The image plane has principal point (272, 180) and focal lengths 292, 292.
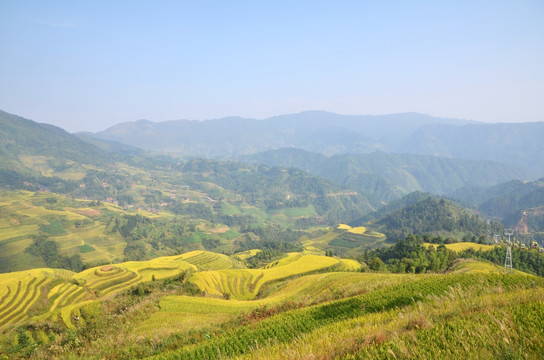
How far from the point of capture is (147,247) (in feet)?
495

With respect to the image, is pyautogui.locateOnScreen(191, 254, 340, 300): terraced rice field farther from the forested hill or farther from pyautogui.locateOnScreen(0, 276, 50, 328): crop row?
the forested hill

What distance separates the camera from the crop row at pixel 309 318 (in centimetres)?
1098

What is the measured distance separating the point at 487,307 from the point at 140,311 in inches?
979

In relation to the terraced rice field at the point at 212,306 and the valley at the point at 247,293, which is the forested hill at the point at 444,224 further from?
the terraced rice field at the point at 212,306

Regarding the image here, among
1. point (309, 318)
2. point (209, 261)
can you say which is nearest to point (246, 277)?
point (209, 261)

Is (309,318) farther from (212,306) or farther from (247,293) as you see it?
(247,293)

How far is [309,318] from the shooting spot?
12.8 meters

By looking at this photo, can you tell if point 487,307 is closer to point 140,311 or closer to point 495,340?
point 495,340

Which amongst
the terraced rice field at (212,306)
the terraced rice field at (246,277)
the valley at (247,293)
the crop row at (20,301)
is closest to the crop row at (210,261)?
the valley at (247,293)

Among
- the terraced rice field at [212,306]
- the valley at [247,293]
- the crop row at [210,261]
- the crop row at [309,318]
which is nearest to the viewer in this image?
the valley at [247,293]

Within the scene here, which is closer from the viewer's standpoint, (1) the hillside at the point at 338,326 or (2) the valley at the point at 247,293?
(1) the hillside at the point at 338,326

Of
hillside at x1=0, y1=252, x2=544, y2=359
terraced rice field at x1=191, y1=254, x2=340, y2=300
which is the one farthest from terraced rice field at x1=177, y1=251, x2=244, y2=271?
hillside at x1=0, y1=252, x2=544, y2=359

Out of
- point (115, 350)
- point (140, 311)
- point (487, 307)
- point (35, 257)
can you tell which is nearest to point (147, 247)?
point (35, 257)

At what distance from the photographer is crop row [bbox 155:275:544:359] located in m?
11.0
